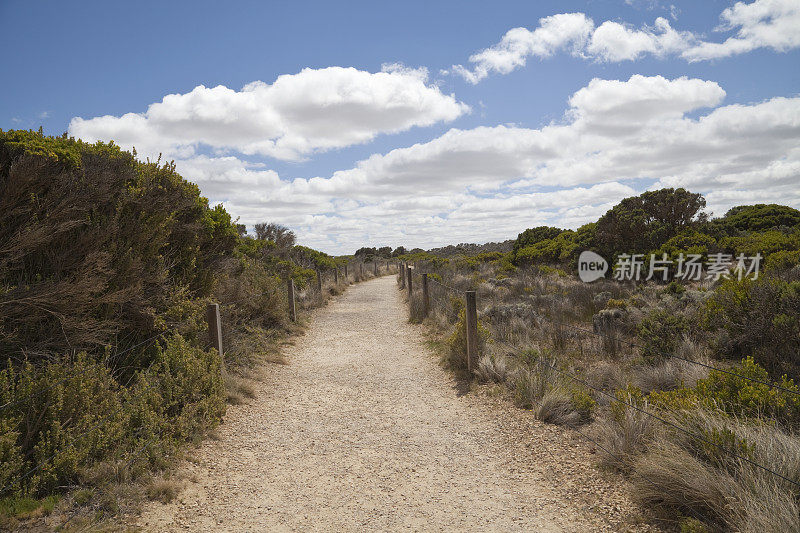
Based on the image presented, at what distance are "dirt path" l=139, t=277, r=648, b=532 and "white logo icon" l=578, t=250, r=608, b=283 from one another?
12.7 m

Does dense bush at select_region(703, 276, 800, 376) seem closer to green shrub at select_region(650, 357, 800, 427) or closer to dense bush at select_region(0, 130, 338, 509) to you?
green shrub at select_region(650, 357, 800, 427)

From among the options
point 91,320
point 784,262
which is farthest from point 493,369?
point 784,262

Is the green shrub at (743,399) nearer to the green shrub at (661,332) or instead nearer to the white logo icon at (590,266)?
the green shrub at (661,332)

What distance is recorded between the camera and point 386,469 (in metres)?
4.59

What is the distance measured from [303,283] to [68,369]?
42.1 ft

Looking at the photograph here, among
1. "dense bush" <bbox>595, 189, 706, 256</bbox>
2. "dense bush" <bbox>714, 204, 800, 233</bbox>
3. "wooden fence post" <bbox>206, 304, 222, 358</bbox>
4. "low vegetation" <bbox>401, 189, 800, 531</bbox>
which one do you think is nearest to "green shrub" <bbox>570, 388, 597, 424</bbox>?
"low vegetation" <bbox>401, 189, 800, 531</bbox>

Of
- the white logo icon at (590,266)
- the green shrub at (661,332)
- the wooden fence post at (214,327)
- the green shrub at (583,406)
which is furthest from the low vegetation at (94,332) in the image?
the white logo icon at (590,266)

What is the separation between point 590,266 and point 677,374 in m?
13.7

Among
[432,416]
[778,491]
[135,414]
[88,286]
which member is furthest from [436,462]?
[88,286]

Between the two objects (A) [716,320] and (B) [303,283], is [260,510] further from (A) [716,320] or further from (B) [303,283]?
(B) [303,283]

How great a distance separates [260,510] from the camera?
3.85m

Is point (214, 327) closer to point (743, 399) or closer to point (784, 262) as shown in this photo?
point (743, 399)

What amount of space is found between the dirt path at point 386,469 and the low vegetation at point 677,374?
455mm

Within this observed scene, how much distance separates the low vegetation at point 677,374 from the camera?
318 cm
